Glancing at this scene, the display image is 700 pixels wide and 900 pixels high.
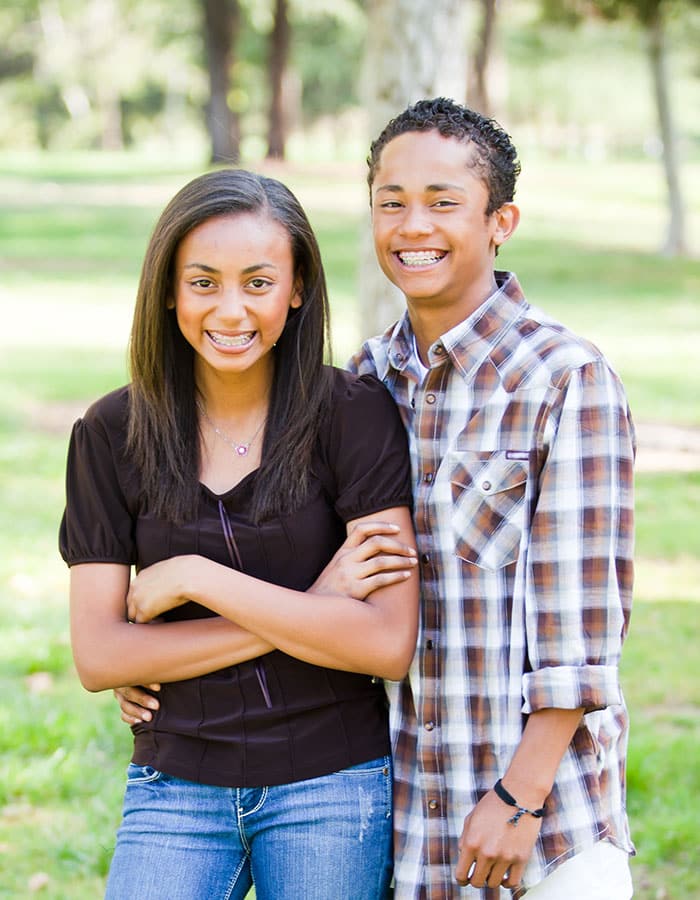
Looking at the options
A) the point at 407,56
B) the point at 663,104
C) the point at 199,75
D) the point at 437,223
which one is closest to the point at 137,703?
the point at 437,223

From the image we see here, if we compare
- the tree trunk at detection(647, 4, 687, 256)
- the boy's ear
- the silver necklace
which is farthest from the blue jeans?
the tree trunk at detection(647, 4, 687, 256)

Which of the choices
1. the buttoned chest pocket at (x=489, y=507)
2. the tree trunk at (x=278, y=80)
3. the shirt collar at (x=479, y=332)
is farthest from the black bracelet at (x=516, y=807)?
the tree trunk at (x=278, y=80)

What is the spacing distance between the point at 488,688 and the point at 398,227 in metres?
0.91

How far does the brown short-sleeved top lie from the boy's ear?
39 centimetres

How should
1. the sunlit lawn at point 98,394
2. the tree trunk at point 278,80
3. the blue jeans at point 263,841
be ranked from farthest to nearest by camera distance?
the tree trunk at point 278,80 → the sunlit lawn at point 98,394 → the blue jeans at point 263,841

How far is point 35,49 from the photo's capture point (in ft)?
170

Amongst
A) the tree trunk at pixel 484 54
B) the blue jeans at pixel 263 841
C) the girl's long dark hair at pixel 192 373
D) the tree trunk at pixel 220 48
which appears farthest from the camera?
the tree trunk at pixel 484 54

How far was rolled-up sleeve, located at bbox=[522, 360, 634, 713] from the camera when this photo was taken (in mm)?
2299

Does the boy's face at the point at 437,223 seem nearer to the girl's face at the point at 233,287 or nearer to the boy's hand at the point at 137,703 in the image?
the girl's face at the point at 233,287

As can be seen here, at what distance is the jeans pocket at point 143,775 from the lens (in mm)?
2523

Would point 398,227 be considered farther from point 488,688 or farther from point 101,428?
point 488,688

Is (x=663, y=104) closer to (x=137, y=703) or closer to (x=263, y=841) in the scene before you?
(x=137, y=703)

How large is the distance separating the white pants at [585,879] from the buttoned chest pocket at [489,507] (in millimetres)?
563

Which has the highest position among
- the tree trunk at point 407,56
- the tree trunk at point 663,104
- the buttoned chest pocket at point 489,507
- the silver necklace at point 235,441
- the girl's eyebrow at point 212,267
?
the tree trunk at point 663,104
